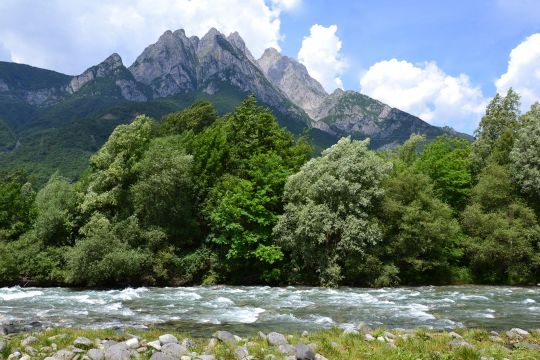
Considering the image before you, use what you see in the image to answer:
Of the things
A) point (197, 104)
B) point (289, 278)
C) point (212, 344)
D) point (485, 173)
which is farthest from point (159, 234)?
point (197, 104)

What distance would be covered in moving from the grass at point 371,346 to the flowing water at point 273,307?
4889mm

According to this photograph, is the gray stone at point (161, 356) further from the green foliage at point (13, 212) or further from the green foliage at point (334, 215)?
the green foliage at point (13, 212)

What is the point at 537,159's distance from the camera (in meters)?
45.4

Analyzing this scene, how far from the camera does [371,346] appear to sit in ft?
48.5

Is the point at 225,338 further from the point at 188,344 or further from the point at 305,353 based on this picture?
the point at 305,353

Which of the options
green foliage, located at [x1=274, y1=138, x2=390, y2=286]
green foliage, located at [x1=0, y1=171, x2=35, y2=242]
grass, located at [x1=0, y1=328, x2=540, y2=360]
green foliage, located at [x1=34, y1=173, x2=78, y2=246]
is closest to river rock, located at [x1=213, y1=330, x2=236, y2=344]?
grass, located at [x1=0, y1=328, x2=540, y2=360]

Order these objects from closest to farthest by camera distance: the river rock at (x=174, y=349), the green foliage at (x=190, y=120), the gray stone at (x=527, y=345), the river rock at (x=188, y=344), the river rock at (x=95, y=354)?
the river rock at (x=95, y=354), the river rock at (x=174, y=349), the river rock at (x=188, y=344), the gray stone at (x=527, y=345), the green foliage at (x=190, y=120)

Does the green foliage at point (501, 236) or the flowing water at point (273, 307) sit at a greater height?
the green foliage at point (501, 236)

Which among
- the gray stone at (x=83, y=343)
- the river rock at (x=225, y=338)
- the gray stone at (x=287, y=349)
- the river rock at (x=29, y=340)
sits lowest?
the river rock at (x=29, y=340)

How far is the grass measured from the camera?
42.6ft

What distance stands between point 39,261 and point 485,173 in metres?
50.4

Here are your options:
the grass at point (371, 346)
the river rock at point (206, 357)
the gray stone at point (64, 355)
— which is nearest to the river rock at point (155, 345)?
the grass at point (371, 346)

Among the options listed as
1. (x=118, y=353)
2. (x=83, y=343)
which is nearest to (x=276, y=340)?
(x=118, y=353)

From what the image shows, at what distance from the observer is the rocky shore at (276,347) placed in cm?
1302
